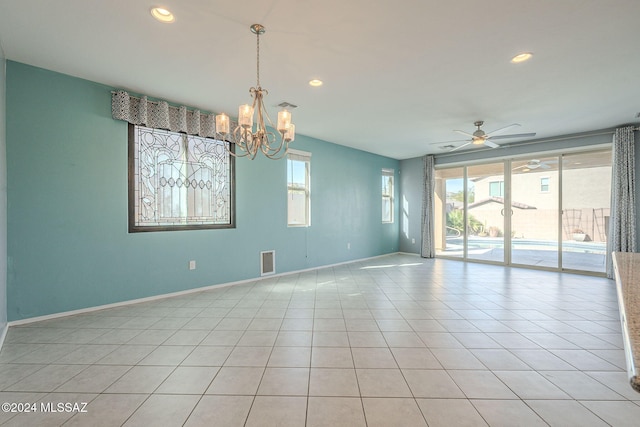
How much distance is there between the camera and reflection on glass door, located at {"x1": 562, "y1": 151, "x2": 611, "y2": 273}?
5.29 m

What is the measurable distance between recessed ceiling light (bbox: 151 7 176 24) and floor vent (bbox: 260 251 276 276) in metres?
3.55

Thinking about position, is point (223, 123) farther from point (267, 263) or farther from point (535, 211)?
point (535, 211)

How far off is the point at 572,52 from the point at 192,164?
461cm

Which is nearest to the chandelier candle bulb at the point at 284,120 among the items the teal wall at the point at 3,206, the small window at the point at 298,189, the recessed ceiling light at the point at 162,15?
the recessed ceiling light at the point at 162,15

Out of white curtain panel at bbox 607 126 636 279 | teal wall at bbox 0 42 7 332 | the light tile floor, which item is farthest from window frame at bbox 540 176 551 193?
teal wall at bbox 0 42 7 332

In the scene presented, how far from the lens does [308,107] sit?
412 centimetres

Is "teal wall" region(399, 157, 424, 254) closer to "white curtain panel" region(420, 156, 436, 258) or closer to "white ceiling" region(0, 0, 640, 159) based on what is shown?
"white curtain panel" region(420, 156, 436, 258)

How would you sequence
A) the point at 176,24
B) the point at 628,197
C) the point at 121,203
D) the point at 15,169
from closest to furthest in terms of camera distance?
the point at 176,24 → the point at 15,169 → the point at 121,203 → the point at 628,197

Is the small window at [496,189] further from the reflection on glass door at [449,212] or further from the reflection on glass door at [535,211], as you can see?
the reflection on glass door at [449,212]

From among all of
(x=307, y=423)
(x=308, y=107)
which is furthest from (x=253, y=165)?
(x=307, y=423)

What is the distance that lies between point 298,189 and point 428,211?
370 centimetres

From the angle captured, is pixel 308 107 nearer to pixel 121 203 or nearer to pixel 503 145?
pixel 121 203

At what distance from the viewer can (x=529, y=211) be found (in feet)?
20.1

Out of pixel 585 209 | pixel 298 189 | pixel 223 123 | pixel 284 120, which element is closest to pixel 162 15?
pixel 223 123
